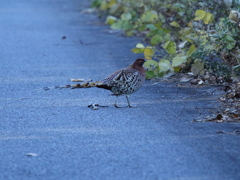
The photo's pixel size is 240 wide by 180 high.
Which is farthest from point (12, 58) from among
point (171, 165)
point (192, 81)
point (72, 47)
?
point (171, 165)

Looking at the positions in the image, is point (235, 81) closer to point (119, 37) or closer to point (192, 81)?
point (192, 81)

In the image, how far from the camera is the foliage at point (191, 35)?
789 centimetres

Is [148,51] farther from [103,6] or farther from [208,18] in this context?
[103,6]

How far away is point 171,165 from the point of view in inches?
177

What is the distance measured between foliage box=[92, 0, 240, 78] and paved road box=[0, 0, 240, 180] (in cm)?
59

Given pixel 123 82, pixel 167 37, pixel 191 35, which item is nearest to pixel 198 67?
pixel 191 35

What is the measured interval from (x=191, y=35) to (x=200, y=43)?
0.59 metres

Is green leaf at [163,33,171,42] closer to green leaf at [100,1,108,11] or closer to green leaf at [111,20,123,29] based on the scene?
green leaf at [111,20,123,29]

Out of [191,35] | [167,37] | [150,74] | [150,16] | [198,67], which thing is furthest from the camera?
[150,16]

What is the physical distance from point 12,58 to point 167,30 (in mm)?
3060

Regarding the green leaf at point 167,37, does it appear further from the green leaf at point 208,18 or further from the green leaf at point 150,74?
the green leaf at point 150,74

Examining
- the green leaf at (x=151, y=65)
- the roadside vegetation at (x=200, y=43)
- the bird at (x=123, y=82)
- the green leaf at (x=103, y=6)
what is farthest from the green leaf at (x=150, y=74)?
the green leaf at (x=103, y=6)

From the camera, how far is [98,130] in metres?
5.63

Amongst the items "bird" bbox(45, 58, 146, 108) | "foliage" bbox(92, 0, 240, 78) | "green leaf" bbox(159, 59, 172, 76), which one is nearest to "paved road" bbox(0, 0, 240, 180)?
"bird" bbox(45, 58, 146, 108)
